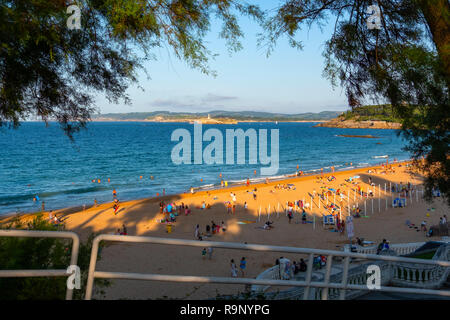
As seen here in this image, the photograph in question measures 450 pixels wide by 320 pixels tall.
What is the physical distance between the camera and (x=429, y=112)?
5941 mm

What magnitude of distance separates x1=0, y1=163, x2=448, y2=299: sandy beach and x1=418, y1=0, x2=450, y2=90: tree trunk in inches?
355

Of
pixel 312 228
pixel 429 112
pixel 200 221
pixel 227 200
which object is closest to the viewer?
pixel 429 112

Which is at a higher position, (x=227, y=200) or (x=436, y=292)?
(x=436, y=292)

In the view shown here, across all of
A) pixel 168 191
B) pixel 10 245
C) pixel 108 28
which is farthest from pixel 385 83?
pixel 168 191

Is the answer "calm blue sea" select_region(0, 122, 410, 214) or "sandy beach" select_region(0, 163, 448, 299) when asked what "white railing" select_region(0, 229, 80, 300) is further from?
"calm blue sea" select_region(0, 122, 410, 214)

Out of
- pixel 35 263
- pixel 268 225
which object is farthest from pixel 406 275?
pixel 268 225

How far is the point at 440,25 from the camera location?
171 inches

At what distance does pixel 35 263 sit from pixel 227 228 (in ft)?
64.4

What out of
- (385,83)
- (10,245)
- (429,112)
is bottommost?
(10,245)

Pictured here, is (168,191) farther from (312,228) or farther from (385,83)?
(385,83)

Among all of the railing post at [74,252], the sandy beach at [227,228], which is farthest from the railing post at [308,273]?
the sandy beach at [227,228]

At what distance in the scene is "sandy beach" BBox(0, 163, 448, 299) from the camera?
15.7 metres

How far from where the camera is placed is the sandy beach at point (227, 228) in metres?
15.7

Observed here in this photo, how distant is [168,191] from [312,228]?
21.1 m
